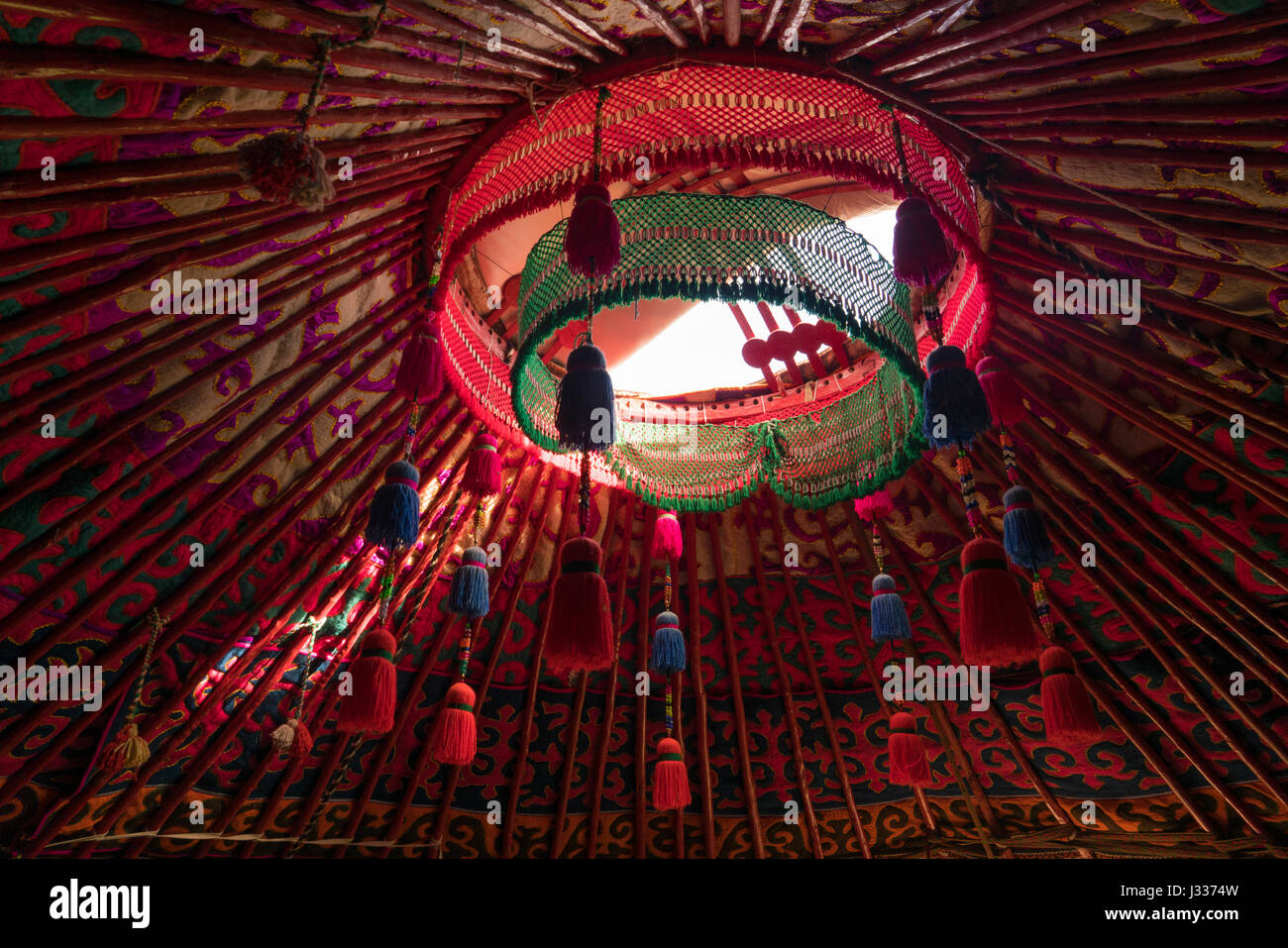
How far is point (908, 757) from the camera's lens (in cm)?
536

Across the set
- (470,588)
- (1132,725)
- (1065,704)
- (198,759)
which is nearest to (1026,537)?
(1065,704)

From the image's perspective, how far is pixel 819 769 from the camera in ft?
23.9

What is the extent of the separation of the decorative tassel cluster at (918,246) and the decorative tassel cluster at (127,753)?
4398 mm

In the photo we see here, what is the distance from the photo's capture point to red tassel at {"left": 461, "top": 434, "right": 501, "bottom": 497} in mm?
4703

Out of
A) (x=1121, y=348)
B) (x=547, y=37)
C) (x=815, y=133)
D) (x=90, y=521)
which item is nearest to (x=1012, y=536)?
(x=1121, y=348)

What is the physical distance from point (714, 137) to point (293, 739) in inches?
165

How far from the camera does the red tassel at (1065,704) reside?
404 centimetres

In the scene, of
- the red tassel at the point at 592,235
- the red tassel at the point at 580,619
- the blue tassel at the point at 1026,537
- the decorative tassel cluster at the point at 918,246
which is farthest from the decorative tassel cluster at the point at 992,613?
the red tassel at the point at 592,235

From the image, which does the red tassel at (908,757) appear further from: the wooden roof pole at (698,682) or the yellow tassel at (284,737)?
the yellow tassel at (284,737)

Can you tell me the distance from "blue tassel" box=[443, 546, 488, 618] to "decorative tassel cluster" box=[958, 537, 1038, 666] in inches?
85.4

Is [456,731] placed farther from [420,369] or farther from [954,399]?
[954,399]

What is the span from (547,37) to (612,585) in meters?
4.09
